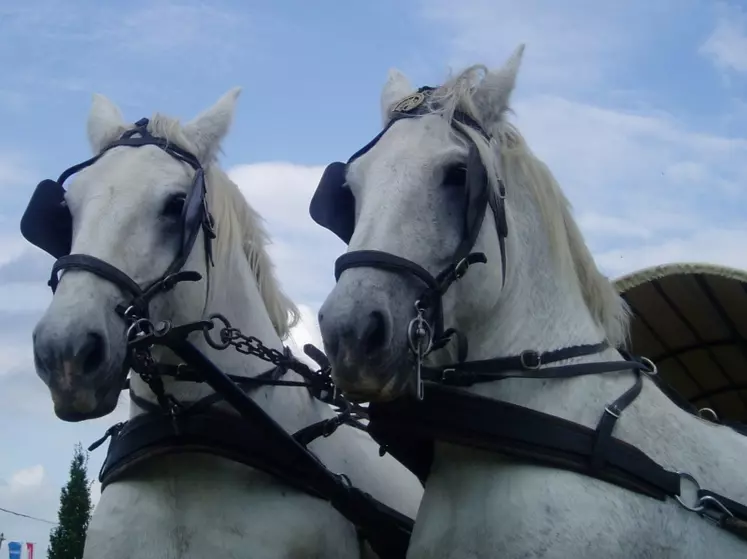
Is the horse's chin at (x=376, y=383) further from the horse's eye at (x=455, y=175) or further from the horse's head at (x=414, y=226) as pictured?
the horse's eye at (x=455, y=175)

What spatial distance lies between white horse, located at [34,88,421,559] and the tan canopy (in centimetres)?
168

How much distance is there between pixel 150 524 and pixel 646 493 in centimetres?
180

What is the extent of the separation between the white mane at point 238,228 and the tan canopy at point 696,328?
1.69m

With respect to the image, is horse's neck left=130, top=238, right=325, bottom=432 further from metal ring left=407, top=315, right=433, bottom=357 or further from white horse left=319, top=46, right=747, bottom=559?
metal ring left=407, top=315, right=433, bottom=357

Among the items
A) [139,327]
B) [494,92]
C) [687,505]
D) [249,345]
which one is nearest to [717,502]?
Result: [687,505]

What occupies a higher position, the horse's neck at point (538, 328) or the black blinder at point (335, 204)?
the black blinder at point (335, 204)

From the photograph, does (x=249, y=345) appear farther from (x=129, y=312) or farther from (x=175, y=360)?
(x=129, y=312)

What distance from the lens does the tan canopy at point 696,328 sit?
4516mm

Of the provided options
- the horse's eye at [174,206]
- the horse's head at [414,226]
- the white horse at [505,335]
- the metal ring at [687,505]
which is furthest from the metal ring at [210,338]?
the metal ring at [687,505]

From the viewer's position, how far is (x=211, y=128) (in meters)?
4.03

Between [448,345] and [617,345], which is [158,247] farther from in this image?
[617,345]

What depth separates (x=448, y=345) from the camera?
3.11m

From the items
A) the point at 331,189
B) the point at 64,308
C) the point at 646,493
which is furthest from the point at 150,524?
the point at 646,493

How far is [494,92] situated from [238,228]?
1345mm
